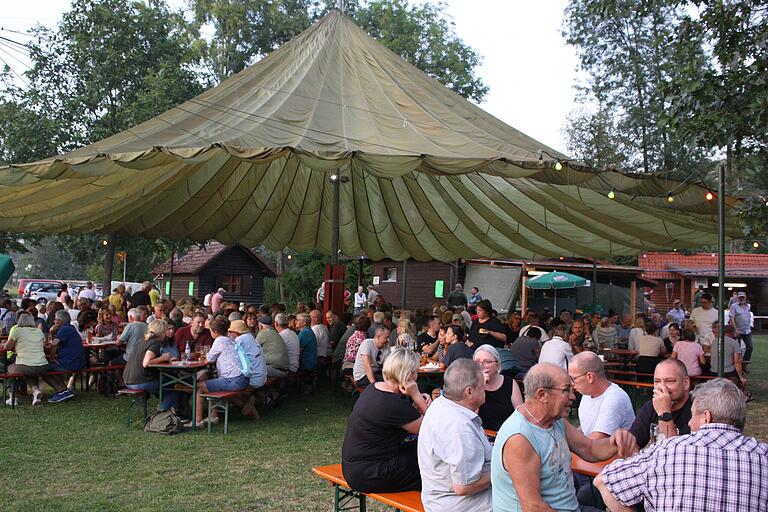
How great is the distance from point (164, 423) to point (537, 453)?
5.67 metres

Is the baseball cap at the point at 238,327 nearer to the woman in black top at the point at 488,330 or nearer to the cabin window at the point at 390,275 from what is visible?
the woman in black top at the point at 488,330

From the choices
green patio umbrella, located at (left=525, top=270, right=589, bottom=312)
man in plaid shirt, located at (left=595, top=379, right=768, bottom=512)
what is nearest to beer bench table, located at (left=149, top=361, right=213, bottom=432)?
man in plaid shirt, located at (left=595, top=379, right=768, bottom=512)

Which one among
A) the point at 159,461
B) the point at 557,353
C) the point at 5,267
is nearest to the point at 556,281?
the point at 557,353

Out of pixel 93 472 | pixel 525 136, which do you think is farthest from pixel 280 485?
pixel 525 136

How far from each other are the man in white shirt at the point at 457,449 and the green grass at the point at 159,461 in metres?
1.88

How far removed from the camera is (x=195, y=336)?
30.4 ft

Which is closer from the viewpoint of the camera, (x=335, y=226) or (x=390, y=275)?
(x=335, y=226)

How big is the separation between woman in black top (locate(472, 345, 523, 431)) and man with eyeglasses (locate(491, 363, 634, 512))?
1.65 m

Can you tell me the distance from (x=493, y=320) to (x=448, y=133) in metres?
2.38

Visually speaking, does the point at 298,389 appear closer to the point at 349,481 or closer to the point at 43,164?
the point at 43,164

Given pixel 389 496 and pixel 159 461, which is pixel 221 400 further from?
pixel 389 496

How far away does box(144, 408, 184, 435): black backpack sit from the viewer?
7.62 m

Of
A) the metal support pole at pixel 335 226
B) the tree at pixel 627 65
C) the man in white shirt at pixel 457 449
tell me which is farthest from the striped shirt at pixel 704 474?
the tree at pixel 627 65

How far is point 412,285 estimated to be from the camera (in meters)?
29.9
